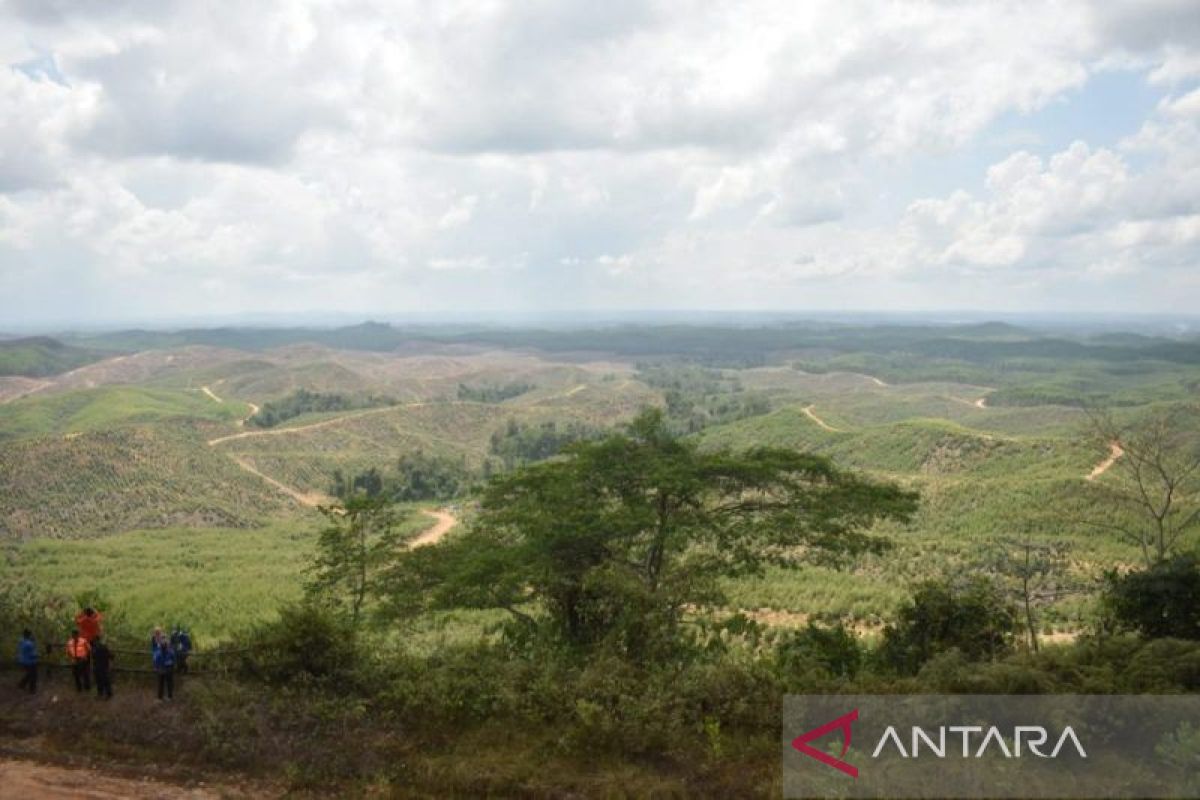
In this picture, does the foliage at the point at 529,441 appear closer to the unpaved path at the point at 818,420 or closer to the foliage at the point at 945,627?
the unpaved path at the point at 818,420

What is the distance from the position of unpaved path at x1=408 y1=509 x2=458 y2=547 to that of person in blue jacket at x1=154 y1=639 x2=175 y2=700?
4072cm

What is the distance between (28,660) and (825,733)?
526 inches

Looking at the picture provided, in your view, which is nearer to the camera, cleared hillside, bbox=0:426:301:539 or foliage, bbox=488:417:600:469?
cleared hillside, bbox=0:426:301:539

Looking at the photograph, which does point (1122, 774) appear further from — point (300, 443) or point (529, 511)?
point (300, 443)

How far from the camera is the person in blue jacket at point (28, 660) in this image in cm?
1343

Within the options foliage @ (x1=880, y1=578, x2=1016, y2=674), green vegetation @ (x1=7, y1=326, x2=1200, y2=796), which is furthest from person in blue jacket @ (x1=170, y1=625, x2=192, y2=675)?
foliage @ (x1=880, y1=578, x2=1016, y2=674)

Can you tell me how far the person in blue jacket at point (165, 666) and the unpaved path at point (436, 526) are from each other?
40717mm

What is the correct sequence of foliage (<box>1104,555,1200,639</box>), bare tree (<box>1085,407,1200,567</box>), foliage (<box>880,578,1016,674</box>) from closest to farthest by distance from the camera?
foliage (<box>1104,555,1200,639</box>) < foliage (<box>880,578,1016,674</box>) < bare tree (<box>1085,407,1200,567</box>)

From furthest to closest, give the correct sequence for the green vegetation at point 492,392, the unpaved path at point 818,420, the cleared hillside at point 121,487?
1. the green vegetation at point 492,392
2. the unpaved path at point 818,420
3. the cleared hillside at point 121,487

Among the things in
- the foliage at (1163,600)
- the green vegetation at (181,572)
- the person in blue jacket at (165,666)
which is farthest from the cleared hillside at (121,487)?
the foliage at (1163,600)

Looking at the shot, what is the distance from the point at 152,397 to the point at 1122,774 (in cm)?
14850

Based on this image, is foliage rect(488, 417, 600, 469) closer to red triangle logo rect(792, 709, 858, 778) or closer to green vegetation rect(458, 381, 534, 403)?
green vegetation rect(458, 381, 534, 403)

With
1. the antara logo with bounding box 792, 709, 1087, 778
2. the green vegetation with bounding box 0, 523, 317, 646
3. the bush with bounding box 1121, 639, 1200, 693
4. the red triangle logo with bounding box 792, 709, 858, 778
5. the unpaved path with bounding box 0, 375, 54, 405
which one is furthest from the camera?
the unpaved path with bounding box 0, 375, 54, 405

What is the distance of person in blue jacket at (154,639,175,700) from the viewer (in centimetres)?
1310
